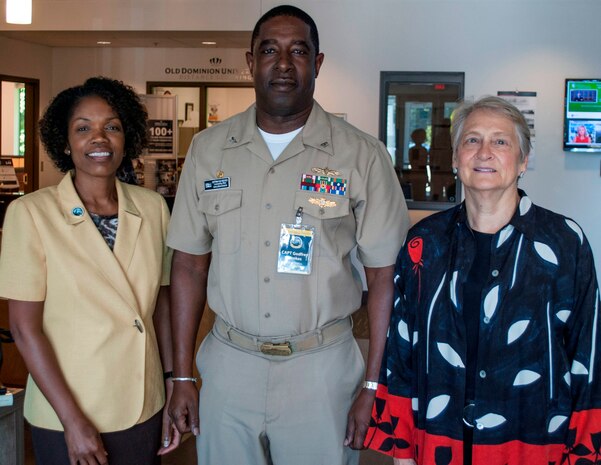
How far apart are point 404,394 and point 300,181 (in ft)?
2.24

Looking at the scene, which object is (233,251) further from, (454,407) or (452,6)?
(452,6)

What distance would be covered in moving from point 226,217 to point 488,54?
5.84 meters

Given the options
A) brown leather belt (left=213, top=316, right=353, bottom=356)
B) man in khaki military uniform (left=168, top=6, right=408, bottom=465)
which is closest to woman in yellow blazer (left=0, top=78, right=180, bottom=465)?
man in khaki military uniform (left=168, top=6, right=408, bottom=465)

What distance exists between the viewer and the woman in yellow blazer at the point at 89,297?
6.65 feet

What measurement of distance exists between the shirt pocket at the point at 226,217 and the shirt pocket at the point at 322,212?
0.18 metres

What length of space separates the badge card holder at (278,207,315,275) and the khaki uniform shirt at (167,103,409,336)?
16 mm

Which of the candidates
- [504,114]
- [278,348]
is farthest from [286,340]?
[504,114]

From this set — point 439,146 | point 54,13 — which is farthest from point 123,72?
point 439,146

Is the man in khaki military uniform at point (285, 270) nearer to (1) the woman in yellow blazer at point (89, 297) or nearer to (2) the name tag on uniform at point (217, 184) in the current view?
(2) the name tag on uniform at point (217, 184)

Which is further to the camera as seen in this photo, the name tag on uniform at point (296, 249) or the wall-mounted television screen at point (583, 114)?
the wall-mounted television screen at point (583, 114)

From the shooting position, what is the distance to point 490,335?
1.90 m

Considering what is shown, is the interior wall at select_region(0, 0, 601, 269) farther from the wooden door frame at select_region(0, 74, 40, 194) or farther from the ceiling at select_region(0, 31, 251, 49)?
the wooden door frame at select_region(0, 74, 40, 194)

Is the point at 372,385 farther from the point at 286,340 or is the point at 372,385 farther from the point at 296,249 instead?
the point at 296,249

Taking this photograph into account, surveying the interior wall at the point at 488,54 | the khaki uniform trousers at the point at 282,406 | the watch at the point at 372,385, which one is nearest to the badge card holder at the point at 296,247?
the khaki uniform trousers at the point at 282,406
